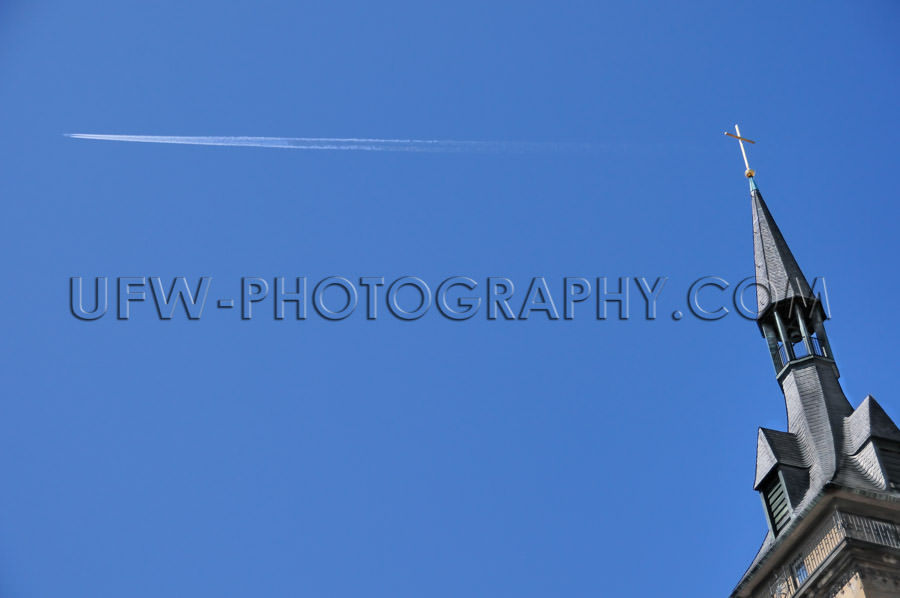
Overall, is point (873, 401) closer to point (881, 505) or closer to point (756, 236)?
point (881, 505)

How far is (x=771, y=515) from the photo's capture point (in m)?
40.3

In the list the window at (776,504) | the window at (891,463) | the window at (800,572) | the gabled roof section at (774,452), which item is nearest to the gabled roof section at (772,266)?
the gabled roof section at (774,452)

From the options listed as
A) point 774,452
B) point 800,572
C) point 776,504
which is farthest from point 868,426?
point 800,572

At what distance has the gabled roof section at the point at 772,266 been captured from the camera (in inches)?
1813

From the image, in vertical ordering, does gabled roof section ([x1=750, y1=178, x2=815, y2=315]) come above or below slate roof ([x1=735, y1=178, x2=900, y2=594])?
above

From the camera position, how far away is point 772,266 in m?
47.2

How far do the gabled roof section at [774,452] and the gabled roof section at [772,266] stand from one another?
18.8ft

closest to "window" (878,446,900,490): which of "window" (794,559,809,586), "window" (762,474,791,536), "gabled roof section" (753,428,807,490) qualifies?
"gabled roof section" (753,428,807,490)

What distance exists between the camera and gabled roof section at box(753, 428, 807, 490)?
4044 cm

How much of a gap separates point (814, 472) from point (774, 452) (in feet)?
5.59

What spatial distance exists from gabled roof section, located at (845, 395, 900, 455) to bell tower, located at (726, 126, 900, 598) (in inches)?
1.7

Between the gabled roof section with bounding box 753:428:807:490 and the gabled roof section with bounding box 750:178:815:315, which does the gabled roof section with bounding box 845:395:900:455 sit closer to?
the gabled roof section with bounding box 753:428:807:490

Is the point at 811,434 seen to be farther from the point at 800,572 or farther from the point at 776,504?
the point at 800,572

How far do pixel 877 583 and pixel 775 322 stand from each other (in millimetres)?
13328
